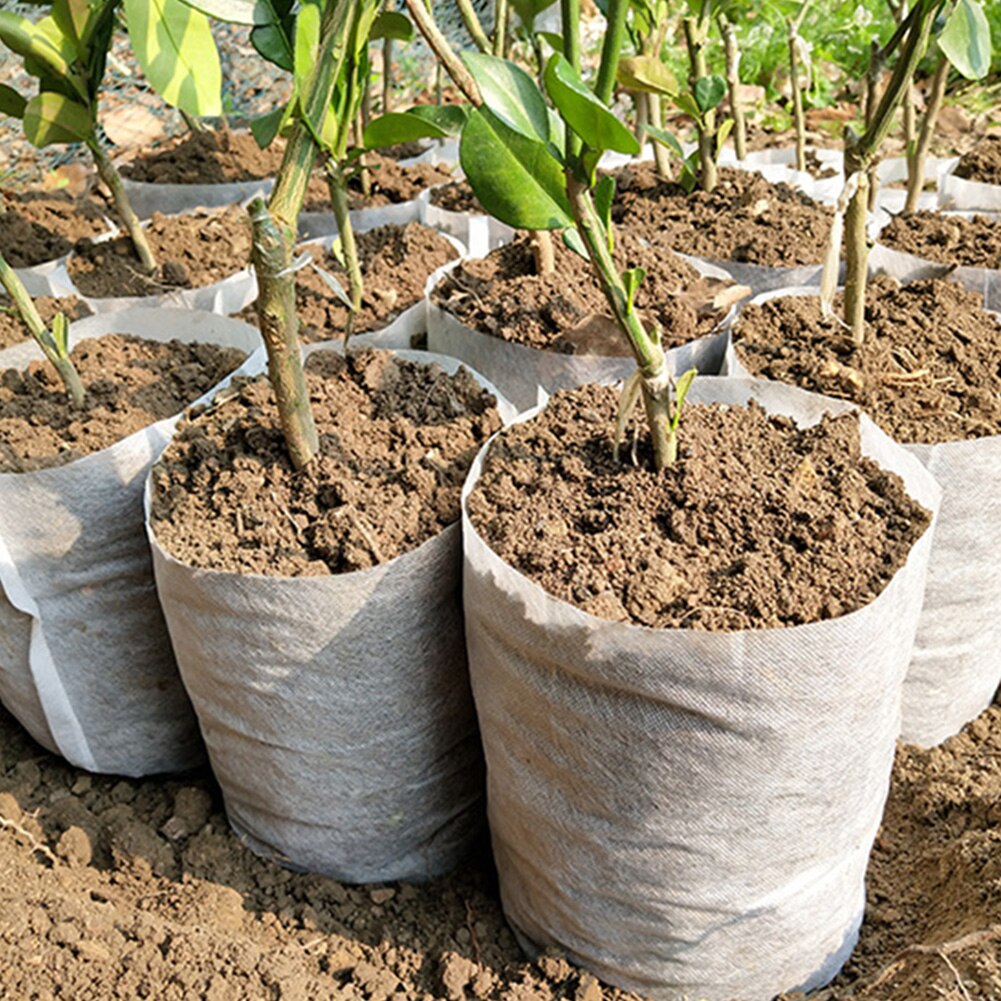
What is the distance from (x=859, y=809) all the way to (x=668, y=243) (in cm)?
112

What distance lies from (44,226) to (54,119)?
585mm

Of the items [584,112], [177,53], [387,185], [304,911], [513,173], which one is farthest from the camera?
[387,185]

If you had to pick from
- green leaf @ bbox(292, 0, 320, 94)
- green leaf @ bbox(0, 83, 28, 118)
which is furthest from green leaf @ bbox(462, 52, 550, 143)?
green leaf @ bbox(0, 83, 28, 118)

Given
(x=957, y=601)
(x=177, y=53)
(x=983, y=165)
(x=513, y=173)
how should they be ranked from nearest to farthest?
(x=513, y=173) → (x=177, y=53) → (x=957, y=601) → (x=983, y=165)

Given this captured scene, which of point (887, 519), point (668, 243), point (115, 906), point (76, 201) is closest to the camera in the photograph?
point (887, 519)

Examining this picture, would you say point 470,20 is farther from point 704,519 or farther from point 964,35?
point 704,519

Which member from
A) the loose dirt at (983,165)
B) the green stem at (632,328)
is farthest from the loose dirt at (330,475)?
the loose dirt at (983,165)

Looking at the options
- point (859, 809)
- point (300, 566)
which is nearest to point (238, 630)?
point (300, 566)

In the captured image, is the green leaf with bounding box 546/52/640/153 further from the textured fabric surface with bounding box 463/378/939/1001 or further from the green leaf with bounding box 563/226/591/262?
the textured fabric surface with bounding box 463/378/939/1001

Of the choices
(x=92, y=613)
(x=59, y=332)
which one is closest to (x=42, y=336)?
(x=59, y=332)

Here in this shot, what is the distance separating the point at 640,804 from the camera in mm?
1067

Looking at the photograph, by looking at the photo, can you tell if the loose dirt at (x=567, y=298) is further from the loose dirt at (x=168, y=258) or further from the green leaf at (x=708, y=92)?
the loose dirt at (x=168, y=258)

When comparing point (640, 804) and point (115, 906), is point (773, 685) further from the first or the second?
point (115, 906)

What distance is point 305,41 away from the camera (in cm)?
112
